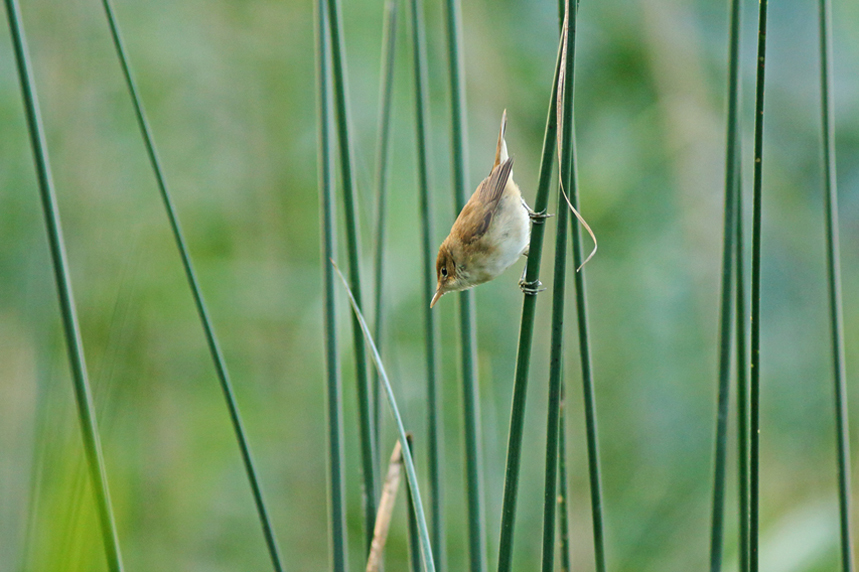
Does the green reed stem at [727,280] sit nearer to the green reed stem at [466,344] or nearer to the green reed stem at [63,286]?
the green reed stem at [466,344]

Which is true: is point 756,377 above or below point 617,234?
below

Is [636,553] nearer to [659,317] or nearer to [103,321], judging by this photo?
[659,317]

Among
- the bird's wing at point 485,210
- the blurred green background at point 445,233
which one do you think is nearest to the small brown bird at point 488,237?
the bird's wing at point 485,210

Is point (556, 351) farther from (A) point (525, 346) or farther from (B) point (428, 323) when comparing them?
(B) point (428, 323)

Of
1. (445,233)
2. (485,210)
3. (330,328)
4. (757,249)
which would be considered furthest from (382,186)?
(445,233)

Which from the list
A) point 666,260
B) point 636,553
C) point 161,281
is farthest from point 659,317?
point 161,281
